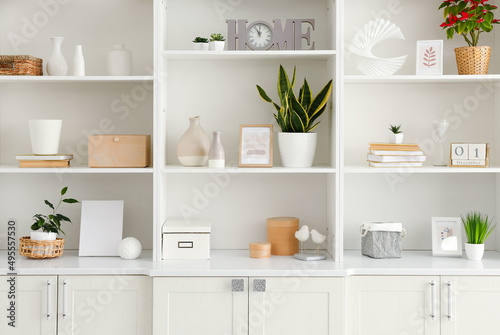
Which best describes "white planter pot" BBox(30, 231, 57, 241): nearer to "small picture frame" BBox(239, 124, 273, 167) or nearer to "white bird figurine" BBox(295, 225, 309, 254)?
"small picture frame" BBox(239, 124, 273, 167)

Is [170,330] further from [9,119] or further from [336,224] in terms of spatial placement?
[9,119]

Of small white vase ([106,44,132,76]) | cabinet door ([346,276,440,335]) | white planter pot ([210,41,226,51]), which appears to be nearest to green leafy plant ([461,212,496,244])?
cabinet door ([346,276,440,335])

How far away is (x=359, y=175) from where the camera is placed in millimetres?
3105

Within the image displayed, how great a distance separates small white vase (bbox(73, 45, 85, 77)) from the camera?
2812 mm

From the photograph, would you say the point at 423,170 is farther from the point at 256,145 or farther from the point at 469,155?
the point at 256,145

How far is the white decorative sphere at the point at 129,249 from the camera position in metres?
2.78

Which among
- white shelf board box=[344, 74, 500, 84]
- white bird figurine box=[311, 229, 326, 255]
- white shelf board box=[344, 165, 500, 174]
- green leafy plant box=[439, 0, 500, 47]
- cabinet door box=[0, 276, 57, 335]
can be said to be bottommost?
cabinet door box=[0, 276, 57, 335]

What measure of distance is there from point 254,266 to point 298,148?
0.61 m

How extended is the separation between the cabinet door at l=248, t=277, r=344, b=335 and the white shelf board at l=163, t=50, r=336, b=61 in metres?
1.06

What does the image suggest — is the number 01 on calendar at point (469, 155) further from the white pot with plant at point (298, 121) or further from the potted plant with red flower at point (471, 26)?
the white pot with plant at point (298, 121)

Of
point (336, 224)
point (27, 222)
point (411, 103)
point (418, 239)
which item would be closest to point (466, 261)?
point (418, 239)

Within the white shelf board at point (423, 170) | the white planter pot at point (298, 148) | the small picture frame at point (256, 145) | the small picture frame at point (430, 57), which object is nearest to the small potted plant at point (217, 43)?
the small picture frame at point (256, 145)

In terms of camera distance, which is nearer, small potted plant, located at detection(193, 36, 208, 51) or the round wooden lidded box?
small potted plant, located at detection(193, 36, 208, 51)

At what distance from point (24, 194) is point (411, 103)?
2140mm
